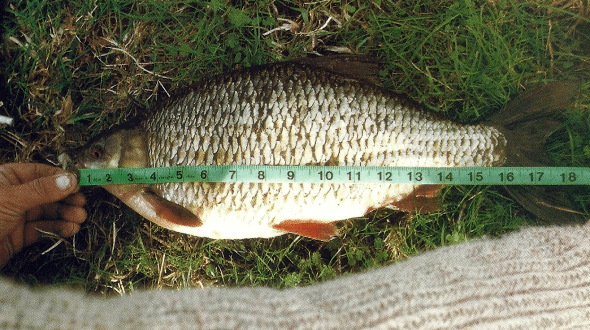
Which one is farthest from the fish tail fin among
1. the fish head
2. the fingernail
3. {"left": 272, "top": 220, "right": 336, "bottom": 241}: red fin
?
the fingernail

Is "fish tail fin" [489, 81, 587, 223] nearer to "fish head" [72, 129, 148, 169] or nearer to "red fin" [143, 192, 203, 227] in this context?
"red fin" [143, 192, 203, 227]

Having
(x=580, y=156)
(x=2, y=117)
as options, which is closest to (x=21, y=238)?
(x=2, y=117)

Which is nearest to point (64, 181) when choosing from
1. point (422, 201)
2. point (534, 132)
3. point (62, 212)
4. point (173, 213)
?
point (62, 212)

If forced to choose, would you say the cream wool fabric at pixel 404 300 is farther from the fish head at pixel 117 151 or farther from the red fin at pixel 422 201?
the fish head at pixel 117 151

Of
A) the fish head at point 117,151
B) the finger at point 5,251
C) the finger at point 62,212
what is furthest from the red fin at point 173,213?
the finger at point 5,251

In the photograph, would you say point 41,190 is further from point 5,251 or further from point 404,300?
point 404,300
